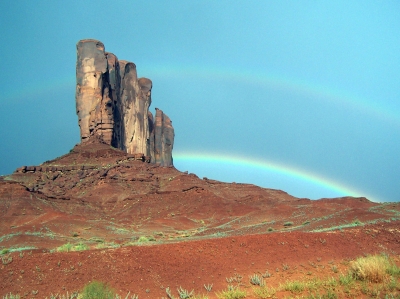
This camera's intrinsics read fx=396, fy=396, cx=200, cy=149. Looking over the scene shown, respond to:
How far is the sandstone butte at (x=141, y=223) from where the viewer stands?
38.3 feet

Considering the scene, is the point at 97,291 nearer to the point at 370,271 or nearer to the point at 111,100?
the point at 370,271

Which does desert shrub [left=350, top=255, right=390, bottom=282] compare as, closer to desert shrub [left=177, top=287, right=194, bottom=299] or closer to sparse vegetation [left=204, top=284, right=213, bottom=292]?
sparse vegetation [left=204, top=284, right=213, bottom=292]

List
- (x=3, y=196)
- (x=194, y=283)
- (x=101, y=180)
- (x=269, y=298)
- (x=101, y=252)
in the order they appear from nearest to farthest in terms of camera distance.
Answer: (x=269, y=298) < (x=194, y=283) < (x=101, y=252) < (x=3, y=196) < (x=101, y=180)

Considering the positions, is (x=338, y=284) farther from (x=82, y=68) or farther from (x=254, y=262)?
(x=82, y=68)

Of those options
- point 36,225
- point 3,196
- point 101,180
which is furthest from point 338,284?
point 101,180

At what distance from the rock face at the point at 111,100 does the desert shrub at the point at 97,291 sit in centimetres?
6136

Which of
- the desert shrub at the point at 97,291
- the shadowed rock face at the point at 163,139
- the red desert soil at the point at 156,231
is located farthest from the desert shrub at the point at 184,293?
the shadowed rock face at the point at 163,139

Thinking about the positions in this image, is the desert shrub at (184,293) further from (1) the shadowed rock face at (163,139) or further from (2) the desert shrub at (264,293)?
(1) the shadowed rock face at (163,139)

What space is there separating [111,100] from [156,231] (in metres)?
56.4

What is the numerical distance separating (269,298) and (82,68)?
82667 mm

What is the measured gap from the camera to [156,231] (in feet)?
115

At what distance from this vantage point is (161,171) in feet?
207

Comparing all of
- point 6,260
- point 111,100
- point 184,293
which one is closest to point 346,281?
point 184,293

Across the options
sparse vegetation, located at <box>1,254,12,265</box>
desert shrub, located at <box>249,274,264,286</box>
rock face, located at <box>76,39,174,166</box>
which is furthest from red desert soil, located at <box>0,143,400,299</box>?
rock face, located at <box>76,39,174,166</box>
